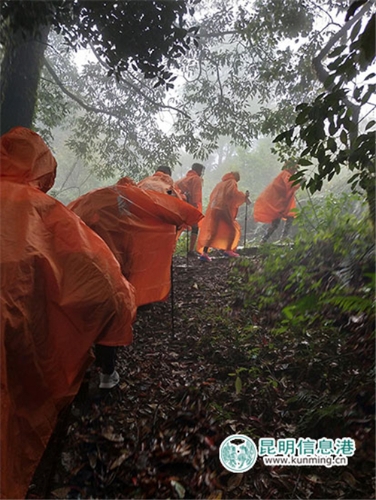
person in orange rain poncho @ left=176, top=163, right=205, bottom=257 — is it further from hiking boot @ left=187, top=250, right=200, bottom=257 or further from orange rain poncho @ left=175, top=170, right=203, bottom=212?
hiking boot @ left=187, top=250, right=200, bottom=257

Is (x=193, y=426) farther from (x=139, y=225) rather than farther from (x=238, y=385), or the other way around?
(x=139, y=225)

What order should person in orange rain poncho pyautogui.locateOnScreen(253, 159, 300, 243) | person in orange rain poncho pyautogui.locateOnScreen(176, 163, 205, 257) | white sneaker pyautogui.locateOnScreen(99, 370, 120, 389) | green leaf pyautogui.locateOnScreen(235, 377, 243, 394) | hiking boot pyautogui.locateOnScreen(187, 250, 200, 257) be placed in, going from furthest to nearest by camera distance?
1. hiking boot pyautogui.locateOnScreen(187, 250, 200, 257)
2. person in orange rain poncho pyautogui.locateOnScreen(253, 159, 300, 243)
3. person in orange rain poncho pyautogui.locateOnScreen(176, 163, 205, 257)
4. white sneaker pyautogui.locateOnScreen(99, 370, 120, 389)
5. green leaf pyautogui.locateOnScreen(235, 377, 243, 394)

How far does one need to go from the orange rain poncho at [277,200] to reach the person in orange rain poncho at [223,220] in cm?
63

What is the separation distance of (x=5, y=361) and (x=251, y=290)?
3.36m

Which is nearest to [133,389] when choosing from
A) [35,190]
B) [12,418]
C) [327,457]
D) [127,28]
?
[12,418]

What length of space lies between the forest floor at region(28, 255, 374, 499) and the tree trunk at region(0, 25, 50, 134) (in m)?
2.83

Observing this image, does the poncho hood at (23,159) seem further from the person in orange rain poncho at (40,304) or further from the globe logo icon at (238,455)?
the globe logo icon at (238,455)

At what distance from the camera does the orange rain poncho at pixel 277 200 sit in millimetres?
7480

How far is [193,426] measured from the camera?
2.29 meters

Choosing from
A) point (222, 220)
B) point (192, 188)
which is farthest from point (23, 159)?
point (222, 220)

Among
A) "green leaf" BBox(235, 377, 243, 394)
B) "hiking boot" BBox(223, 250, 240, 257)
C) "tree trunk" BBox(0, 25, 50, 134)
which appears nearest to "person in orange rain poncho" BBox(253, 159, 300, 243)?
"hiking boot" BBox(223, 250, 240, 257)

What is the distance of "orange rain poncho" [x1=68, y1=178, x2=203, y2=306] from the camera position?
304cm

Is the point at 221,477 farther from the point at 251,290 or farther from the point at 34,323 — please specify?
the point at 251,290

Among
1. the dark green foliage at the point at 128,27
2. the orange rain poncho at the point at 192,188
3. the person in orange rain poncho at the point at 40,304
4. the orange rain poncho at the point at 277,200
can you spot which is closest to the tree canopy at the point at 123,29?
the dark green foliage at the point at 128,27
